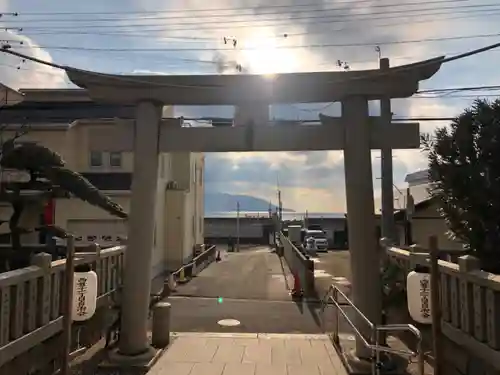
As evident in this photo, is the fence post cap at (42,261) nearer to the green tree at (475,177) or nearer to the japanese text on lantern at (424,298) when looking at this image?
the japanese text on lantern at (424,298)

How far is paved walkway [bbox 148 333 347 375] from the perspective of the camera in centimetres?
696

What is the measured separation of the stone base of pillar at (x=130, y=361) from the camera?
7.24m

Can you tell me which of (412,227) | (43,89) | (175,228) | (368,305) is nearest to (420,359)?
(368,305)

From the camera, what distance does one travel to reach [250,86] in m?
7.79

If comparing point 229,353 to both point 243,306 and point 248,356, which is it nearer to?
point 248,356

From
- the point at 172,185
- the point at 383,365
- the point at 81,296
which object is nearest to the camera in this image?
the point at 81,296

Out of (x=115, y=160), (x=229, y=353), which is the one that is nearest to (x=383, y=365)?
(x=229, y=353)

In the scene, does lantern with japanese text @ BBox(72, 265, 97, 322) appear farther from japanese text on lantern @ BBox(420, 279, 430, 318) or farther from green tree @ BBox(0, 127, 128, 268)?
japanese text on lantern @ BBox(420, 279, 430, 318)

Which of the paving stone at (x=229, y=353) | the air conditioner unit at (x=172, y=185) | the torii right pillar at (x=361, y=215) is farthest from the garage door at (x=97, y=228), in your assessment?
the torii right pillar at (x=361, y=215)

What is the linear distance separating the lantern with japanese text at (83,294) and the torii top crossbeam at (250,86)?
3.09 meters

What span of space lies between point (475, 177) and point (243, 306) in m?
9.29

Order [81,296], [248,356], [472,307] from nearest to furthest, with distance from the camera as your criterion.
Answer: [472,307] → [81,296] → [248,356]

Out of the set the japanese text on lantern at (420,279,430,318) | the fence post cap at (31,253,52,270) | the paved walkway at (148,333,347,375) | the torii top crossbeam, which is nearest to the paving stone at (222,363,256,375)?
the paved walkway at (148,333,347,375)

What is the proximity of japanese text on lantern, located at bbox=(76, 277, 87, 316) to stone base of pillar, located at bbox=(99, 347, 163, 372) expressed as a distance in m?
1.63
